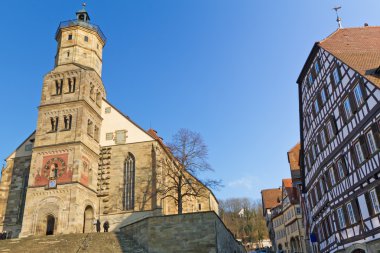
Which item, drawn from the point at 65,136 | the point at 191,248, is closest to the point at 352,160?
the point at 191,248

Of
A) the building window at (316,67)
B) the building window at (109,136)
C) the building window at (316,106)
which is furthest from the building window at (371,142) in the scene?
the building window at (109,136)

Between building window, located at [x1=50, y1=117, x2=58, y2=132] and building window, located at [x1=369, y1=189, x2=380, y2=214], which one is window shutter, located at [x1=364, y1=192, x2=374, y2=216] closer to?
building window, located at [x1=369, y1=189, x2=380, y2=214]

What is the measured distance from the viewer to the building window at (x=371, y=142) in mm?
16103

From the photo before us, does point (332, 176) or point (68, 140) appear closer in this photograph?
point (332, 176)

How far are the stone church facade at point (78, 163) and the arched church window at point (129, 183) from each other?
0.07 m

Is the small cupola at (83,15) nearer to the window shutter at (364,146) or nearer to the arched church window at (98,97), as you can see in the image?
the arched church window at (98,97)

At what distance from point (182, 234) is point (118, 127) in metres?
17.4

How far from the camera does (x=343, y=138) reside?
19219mm

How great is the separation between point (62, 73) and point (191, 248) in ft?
74.8

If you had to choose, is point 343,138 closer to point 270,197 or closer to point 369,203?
point 369,203

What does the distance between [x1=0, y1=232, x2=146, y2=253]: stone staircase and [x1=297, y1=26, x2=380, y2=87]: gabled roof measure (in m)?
16.2

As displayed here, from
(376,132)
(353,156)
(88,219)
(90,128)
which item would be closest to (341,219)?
(353,156)

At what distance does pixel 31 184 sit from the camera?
30719 mm

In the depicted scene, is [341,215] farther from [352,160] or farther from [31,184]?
[31,184]
